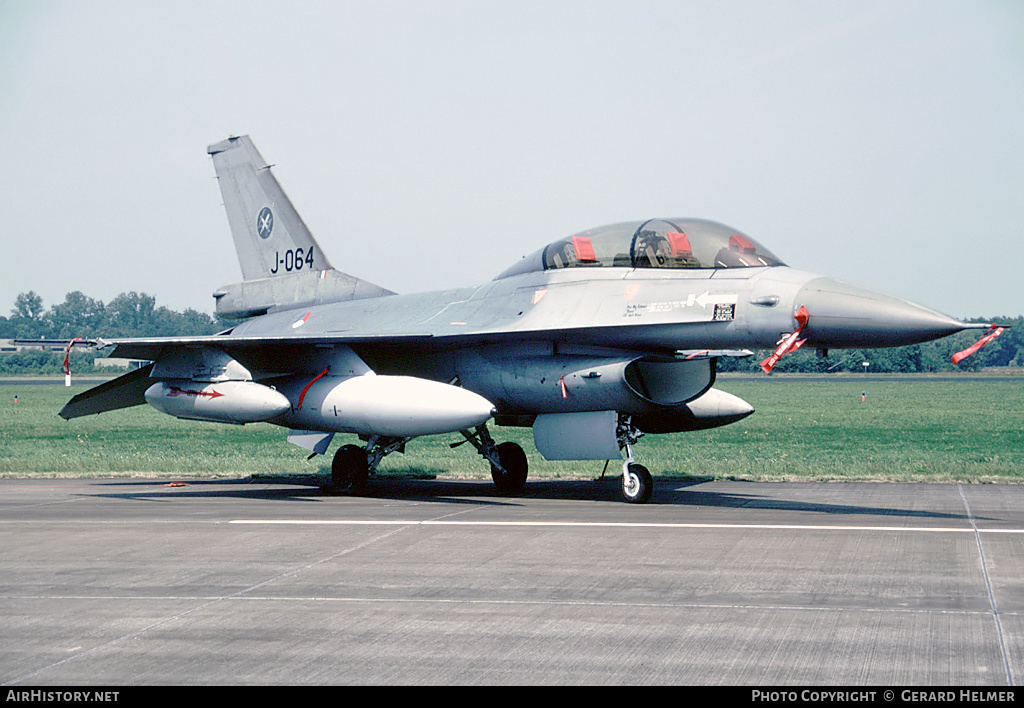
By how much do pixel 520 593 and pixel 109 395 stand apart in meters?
11.6

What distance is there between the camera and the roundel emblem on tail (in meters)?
18.0

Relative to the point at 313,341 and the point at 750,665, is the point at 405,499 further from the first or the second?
the point at 750,665

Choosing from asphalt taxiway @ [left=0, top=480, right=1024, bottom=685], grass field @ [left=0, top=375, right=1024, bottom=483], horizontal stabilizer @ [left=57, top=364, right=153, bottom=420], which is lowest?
grass field @ [left=0, top=375, right=1024, bottom=483]

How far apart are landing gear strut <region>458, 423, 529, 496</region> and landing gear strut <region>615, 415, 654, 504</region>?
2288 mm

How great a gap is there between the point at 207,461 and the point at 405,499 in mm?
8505

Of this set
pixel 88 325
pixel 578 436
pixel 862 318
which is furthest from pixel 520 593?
Result: pixel 88 325

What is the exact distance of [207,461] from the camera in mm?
21375

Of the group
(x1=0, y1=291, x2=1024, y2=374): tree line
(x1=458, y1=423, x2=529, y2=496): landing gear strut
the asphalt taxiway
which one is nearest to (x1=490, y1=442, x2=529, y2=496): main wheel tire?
(x1=458, y1=423, x2=529, y2=496): landing gear strut

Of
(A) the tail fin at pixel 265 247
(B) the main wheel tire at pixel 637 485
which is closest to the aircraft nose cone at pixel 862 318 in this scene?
(B) the main wheel tire at pixel 637 485

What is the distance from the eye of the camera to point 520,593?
293 inches

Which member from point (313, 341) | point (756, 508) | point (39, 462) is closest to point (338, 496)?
point (313, 341)

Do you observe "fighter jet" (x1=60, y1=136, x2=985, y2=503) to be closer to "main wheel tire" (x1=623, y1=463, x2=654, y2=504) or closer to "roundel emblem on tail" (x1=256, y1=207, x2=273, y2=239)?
"main wheel tire" (x1=623, y1=463, x2=654, y2=504)

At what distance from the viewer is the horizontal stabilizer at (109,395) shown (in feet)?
54.7

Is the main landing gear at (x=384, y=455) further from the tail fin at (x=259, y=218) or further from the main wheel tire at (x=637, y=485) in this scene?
the tail fin at (x=259, y=218)
